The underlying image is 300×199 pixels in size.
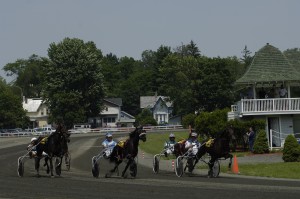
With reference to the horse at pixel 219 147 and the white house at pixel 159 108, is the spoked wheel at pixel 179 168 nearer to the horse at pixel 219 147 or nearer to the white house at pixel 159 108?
the horse at pixel 219 147

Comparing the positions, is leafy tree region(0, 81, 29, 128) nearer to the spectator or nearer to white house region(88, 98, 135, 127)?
white house region(88, 98, 135, 127)

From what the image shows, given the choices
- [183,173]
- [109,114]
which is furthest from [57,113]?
[183,173]

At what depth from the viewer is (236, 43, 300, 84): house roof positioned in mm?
47125

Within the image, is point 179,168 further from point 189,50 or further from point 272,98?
point 189,50

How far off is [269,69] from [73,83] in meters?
65.1

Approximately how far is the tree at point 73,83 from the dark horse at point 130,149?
268 ft

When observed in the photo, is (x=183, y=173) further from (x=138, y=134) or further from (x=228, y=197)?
(x=228, y=197)

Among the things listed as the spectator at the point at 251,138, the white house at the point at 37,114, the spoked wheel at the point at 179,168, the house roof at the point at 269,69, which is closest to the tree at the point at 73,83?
the white house at the point at 37,114

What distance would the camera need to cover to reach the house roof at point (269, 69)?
47125 mm

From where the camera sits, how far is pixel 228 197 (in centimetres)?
1641

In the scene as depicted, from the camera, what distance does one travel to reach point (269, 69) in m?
48.1

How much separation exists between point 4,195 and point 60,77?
306 ft

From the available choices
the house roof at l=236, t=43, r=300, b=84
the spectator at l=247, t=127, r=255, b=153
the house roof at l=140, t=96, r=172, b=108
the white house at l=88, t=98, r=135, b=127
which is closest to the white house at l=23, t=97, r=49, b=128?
the white house at l=88, t=98, r=135, b=127

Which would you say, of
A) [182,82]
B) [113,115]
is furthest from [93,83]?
[113,115]
